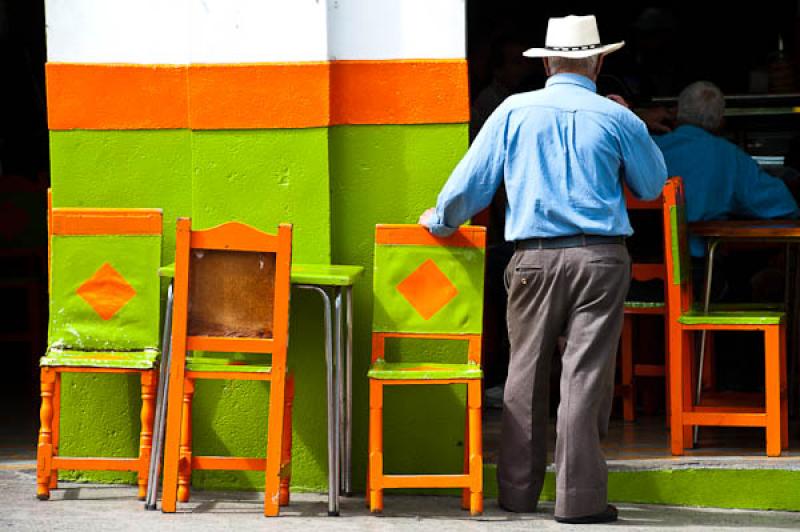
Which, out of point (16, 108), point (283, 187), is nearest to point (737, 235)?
point (283, 187)

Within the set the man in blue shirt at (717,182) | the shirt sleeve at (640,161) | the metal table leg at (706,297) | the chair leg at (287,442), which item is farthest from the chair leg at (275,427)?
the man in blue shirt at (717,182)

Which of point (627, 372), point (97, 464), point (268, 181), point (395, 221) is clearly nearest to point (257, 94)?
point (268, 181)

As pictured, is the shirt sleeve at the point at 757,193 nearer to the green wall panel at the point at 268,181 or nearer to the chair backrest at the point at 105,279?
the green wall panel at the point at 268,181

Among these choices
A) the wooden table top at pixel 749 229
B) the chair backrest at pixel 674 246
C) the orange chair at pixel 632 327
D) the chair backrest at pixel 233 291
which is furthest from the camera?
the orange chair at pixel 632 327

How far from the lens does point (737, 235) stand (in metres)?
A: 6.96

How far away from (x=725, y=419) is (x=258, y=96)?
240cm

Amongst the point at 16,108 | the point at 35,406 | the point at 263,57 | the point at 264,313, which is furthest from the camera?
the point at 16,108

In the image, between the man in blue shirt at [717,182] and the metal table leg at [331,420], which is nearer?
the metal table leg at [331,420]

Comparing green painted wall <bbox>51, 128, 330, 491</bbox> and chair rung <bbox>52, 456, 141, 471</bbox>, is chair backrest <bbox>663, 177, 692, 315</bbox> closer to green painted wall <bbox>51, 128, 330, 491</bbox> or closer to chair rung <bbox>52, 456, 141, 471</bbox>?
green painted wall <bbox>51, 128, 330, 491</bbox>

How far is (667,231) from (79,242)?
2490mm

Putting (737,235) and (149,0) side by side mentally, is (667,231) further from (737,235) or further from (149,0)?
(149,0)

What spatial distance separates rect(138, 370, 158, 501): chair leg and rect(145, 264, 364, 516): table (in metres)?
0.05

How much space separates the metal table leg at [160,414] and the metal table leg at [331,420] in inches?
22.5

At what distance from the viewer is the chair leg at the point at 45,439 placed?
6.14 meters
